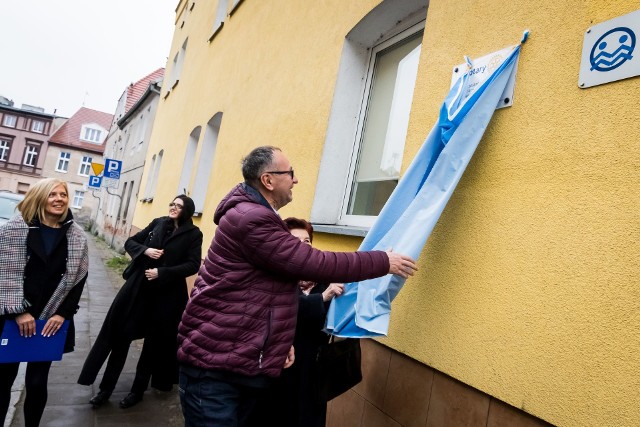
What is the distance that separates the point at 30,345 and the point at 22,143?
160 ft

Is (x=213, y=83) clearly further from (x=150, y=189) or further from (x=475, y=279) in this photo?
(x=475, y=279)

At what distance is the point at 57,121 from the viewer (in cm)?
4325

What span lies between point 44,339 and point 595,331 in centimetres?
307

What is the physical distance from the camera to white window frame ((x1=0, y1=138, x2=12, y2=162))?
42.4 meters

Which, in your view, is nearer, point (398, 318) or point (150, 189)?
point (398, 318)

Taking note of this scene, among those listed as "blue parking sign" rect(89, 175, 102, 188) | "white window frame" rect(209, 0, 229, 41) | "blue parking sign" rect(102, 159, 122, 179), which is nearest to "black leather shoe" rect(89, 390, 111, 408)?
"white window frame" rect(209, 0, 229, 41)

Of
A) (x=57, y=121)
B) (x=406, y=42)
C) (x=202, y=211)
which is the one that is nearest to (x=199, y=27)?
(x=202, y=211)

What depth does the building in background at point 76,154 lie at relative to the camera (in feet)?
132

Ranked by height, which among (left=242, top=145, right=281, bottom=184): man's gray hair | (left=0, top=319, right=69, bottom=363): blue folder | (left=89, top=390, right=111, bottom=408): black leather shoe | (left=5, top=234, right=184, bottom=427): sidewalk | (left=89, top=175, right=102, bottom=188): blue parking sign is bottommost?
Result: (left=5, top=234, right=184, bottom=427): sidewalk

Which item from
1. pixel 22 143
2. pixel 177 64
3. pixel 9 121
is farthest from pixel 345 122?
pixel 9 121

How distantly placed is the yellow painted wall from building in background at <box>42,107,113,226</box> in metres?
41.6

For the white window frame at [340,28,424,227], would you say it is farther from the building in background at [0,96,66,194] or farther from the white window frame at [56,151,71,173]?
the building in background at [0,96,66,194]

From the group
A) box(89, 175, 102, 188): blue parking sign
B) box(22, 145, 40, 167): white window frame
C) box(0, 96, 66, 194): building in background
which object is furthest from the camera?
box(22, 145, 40, 167): white window frame

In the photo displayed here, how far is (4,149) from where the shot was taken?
139 ft
